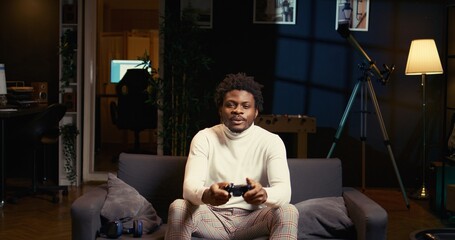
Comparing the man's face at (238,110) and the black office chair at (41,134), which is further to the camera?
the black office chair at (41,134)

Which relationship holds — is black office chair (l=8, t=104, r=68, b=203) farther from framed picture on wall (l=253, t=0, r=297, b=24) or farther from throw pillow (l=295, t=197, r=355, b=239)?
throw pillow (l=295, t=197, r=355, b=239)

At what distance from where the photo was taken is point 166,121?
6820mm

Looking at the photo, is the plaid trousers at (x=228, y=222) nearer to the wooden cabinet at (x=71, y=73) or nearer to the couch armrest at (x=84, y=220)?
the couch armrest at (x=84, y=220)

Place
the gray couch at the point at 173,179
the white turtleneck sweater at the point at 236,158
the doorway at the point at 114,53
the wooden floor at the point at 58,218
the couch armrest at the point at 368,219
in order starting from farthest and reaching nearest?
the doorway at the point at 114,53
the wooden floor at the point at 58,218
the gray couch at the point at 173,179
the white turtleneck sweater at the point at 236,158
the couch armrest at the point at 368,219

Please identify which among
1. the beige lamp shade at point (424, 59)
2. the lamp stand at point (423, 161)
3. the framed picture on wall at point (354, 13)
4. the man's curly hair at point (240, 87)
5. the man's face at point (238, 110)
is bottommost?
the lamp stand at point (423, 161)

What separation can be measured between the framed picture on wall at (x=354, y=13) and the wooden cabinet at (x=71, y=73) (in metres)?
2.80

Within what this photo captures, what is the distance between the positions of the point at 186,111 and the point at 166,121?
256 mm

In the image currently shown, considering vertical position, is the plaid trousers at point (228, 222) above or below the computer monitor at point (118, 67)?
below

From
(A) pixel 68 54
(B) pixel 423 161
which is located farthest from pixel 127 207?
(B) pixel 423 161

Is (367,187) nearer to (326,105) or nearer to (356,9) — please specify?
Answer: (326,105)

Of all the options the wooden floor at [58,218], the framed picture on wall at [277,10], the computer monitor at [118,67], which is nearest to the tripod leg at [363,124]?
the wooden floor at [58,218]

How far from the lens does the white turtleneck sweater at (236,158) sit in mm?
3178

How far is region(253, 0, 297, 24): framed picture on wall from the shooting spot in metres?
7.05

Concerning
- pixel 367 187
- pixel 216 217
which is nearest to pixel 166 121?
pixel 367 187
